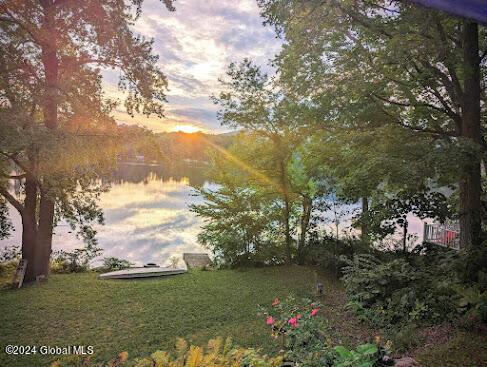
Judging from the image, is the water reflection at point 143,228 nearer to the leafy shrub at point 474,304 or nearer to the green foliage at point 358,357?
the green foliage at point 358,357

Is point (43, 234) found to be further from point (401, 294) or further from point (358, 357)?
point (358, 357)

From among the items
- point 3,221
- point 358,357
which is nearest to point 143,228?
point 3,221

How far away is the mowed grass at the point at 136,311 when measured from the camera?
676 centimetres

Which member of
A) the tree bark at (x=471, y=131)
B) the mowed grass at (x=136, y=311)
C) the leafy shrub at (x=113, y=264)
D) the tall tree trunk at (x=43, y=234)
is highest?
the tree bark at (x=471, y=131)

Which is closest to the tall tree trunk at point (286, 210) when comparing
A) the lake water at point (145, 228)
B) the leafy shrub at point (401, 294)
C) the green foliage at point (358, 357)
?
the lake water at point (145, 228)

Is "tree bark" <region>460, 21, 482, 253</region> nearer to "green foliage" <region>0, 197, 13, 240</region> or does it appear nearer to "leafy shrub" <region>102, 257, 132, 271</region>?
"leafy shrub" <region>102, 257, 132, 271</region>

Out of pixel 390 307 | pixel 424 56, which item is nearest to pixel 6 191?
pixel 390 307

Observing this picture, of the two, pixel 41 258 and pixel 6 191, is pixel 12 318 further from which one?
pixel 6 191

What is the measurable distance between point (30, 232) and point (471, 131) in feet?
43.4

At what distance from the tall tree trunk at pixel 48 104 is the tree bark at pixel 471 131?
34.4 ft

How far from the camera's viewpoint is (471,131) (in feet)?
22.6

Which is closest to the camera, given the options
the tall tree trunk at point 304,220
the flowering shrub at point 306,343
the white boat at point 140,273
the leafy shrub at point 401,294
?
the flowering shrub at point 306,343

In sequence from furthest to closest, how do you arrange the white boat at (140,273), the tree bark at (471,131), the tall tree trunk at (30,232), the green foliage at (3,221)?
the green foliage at (3,221)
the white boat at (140,273)
the tall tree trunk at (30,232)
the tree bark at (471,131)

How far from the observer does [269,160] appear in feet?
45.8
